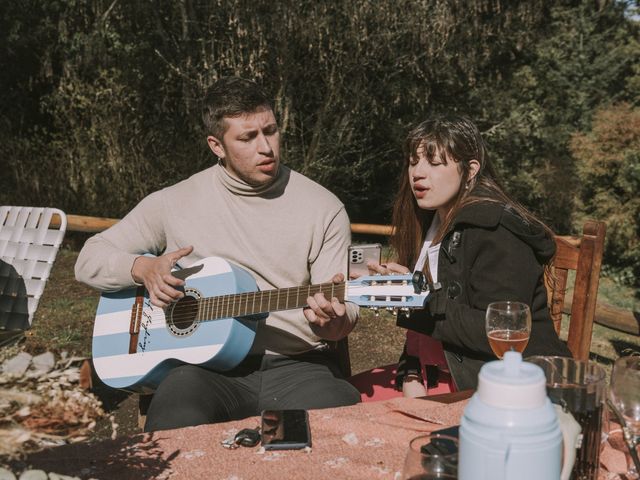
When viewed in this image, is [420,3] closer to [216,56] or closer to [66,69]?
[216,56]

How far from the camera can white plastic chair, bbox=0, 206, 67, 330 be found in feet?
11.0

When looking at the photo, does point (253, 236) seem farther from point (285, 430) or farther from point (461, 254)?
point (285, 430)

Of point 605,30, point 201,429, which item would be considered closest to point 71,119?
point 201,429

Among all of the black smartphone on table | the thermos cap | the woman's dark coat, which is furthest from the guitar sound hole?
the thermos cap

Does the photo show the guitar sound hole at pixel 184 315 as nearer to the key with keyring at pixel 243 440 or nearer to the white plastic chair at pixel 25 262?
the white plastic chair at pixel 25 262

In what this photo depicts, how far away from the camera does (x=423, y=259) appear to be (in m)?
2.62

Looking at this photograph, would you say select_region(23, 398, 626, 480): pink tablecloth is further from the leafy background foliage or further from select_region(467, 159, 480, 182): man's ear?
the leafy background foliage

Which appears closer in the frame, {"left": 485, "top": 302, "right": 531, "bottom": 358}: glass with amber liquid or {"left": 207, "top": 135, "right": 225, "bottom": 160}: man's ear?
{"left": 485, "top": 302, "right": 531, "bottom": 358}: glass with amber liquid

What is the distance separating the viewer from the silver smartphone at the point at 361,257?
7.57ft

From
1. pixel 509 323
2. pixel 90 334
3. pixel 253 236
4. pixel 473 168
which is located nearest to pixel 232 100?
pixel 253 236

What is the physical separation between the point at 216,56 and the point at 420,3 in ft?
9.48

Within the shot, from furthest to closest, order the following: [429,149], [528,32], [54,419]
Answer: [528,32] < [429,149] < [54,419]

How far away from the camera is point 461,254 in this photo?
2.39 metres

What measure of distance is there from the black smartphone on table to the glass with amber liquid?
22.8 inches
